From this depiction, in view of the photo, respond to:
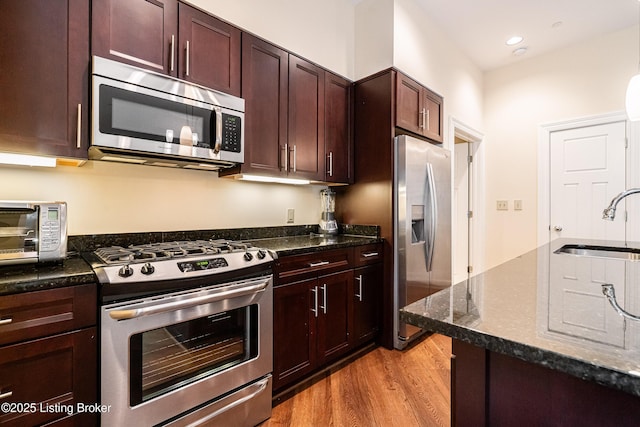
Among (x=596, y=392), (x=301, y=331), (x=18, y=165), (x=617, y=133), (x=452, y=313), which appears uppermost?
(x=617, y=133)

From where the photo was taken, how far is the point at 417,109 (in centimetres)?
281

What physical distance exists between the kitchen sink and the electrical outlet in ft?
6.87

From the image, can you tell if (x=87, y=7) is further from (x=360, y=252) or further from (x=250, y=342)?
(x=360, y=252)

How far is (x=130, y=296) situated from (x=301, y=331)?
1051mm

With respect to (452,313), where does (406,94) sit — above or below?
above

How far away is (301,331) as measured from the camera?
6.44 feet

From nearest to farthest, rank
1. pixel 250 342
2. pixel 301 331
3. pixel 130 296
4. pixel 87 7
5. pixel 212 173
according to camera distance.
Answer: pixel 130 296 < pixel 87 7 < pixel 250 342 < pixel 301 331 < pixel 212 173

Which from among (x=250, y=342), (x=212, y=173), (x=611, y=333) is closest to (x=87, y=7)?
(x=212, y=173)

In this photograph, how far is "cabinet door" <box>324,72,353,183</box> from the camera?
2.59 m

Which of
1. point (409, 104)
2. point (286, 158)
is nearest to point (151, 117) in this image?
point (286, 158)

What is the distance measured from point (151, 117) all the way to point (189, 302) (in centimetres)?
97

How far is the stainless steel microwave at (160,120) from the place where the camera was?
57.5 inches

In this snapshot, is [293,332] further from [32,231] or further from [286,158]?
[32,231]

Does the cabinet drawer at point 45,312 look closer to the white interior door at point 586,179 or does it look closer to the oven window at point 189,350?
the oven window at point 189,350
